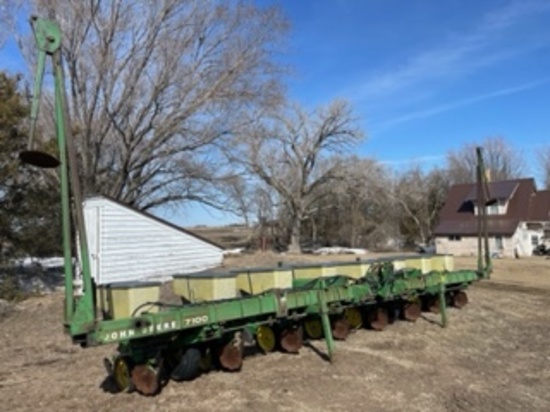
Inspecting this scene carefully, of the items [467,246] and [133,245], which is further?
[467,246]

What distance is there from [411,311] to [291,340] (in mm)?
4033

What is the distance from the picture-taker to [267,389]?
23.9 ft

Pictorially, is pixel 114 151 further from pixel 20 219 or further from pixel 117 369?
pixel 117 369

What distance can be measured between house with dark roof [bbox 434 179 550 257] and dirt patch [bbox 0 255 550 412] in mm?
31288

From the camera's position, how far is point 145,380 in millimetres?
6906

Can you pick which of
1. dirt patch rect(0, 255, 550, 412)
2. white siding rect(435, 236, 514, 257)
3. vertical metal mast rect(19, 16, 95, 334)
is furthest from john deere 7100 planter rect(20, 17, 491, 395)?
white siding rect(435, 236, 514, 257)

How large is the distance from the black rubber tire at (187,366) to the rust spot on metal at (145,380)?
0.47 meters

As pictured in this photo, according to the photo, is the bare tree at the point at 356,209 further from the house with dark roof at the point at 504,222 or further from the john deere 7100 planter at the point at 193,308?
the john deere 7100 planter at the point at 193,308

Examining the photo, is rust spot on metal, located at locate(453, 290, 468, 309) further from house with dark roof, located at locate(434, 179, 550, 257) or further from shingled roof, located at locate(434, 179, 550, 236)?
shingled roof, located at locate(434, 179, 550, 236)

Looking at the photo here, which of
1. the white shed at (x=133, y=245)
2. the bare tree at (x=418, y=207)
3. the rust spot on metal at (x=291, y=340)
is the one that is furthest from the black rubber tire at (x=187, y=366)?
the bare tree at (x=418, y=207)

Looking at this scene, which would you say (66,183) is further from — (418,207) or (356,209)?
(418,207)

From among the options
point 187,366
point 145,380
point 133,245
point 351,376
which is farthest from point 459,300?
point 133,245

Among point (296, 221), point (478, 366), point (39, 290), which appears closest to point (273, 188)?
point (296, 221)

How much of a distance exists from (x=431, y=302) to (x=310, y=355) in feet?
17.0
